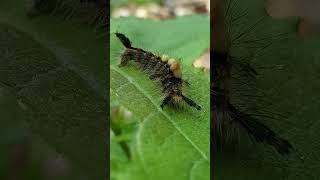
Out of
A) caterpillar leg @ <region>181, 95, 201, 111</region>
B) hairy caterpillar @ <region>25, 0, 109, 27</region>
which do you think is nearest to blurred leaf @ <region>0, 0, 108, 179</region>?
hairy caterpillar @ <region>25, 0, 109, 27</region>

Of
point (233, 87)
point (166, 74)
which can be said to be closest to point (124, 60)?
point (166, 74)

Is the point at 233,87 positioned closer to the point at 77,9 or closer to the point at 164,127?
the point at 164,127

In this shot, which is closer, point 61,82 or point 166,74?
point 61,82

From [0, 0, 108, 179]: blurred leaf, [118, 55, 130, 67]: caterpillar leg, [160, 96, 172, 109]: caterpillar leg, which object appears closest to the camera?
[0, 0, 108, 179]: blurred leaf

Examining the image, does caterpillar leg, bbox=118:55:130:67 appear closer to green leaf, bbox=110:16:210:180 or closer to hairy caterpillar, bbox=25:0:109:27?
green leaf, bbox=110:16:210:180

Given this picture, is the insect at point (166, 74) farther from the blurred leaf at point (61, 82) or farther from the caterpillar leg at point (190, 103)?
the blurred leaf at point (61, 82)

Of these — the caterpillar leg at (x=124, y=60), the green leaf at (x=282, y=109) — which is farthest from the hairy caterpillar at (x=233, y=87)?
the caterpillar leg at (x=124, y=60)

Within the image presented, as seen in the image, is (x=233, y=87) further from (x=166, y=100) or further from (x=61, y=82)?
(x=61, y=82)

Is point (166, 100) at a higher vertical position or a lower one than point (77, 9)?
lower
